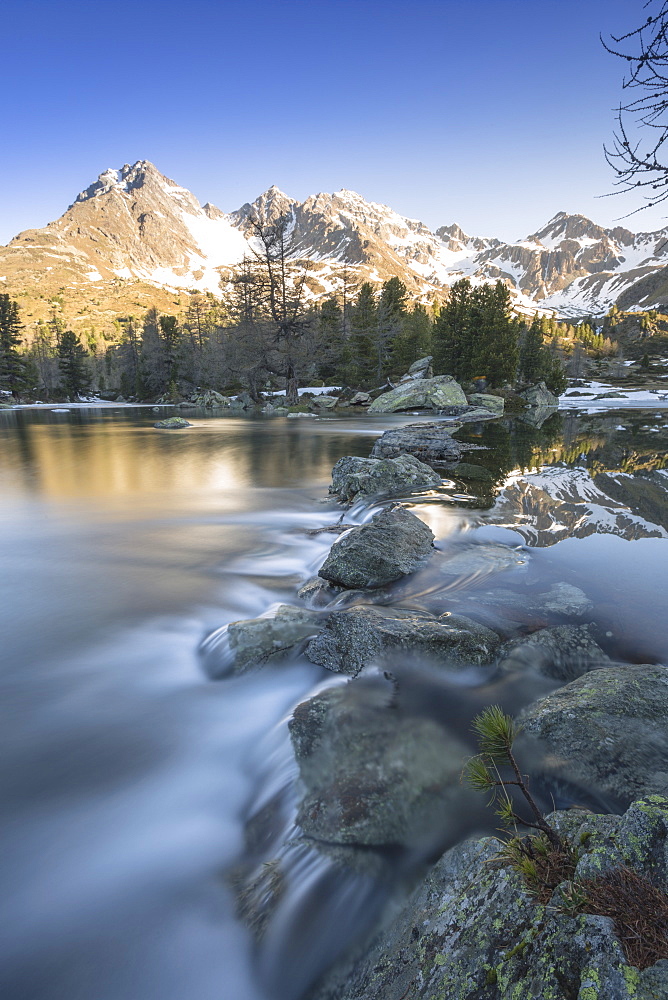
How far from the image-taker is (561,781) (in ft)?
10.7

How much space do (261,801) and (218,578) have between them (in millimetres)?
4731

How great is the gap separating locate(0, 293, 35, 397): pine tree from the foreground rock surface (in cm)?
9778

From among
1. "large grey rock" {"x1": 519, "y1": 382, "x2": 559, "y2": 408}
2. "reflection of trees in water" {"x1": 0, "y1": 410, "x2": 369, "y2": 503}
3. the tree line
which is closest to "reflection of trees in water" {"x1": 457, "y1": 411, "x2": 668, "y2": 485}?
"reflection of trees in water" {"x1": 0, "y1": 410, "x2": 369, "y2": 503}

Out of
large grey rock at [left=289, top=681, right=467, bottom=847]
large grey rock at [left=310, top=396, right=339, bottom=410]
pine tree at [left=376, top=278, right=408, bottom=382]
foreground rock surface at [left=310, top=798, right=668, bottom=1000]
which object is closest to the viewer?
foreground rock surface at [left=310, top=798, right=668, bottom=1000]

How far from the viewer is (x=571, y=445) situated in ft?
70.8

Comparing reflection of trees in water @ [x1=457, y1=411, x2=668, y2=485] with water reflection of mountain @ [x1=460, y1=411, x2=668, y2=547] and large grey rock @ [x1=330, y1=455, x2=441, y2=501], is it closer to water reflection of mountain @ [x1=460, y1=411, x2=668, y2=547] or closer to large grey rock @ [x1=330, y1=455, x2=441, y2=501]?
water reflection of mountain @ [x1=460, y1=411, x2=668, y2=547]

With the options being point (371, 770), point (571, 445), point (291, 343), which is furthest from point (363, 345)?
point (371, 770)

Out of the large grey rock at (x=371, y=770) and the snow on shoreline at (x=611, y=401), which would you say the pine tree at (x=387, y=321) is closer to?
the snow on shoreline at (x=611, y=401)

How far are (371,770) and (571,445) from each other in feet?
71.0

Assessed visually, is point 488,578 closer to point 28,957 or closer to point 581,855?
point 581,855

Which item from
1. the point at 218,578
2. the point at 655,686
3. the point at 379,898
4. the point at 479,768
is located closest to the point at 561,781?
the point at 655,686

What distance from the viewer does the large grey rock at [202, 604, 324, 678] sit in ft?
17.2

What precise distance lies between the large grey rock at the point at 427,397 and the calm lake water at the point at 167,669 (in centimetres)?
2847

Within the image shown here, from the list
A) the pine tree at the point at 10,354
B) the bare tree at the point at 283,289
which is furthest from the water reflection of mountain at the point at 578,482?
the pine tree at the point at 10,354
